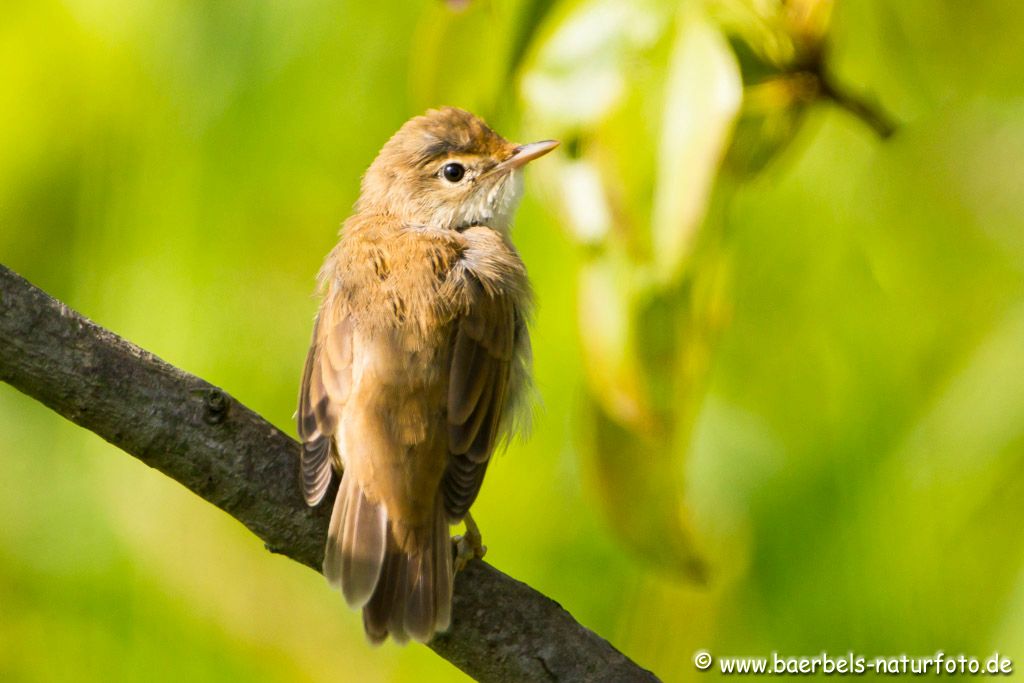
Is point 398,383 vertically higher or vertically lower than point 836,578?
higher

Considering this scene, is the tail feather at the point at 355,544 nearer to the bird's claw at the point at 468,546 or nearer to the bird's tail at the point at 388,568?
the bird's tail at the point at 388,568

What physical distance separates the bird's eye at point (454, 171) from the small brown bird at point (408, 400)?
1.21 ft

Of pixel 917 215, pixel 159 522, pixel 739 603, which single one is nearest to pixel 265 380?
pixel 159 522

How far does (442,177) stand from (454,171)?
5 centimetres

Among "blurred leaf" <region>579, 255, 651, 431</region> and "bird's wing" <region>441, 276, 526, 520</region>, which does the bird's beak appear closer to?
"bird's wing" <region>441, 276, 526, 520</region>

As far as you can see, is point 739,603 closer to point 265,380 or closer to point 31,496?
point 265,380

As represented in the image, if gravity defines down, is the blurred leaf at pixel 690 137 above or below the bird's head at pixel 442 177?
below

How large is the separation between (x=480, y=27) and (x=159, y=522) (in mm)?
2315

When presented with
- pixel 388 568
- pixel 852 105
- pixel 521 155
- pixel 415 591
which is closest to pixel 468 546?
pixel 388 568

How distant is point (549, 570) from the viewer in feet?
11.4

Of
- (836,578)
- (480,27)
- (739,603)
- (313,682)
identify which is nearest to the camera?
(480,27)

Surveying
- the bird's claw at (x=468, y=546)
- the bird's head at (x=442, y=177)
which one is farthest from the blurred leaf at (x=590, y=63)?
the bird's head at (x=442, y=177)

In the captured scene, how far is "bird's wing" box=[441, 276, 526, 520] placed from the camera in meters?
3.00

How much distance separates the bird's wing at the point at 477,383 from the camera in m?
3.00
